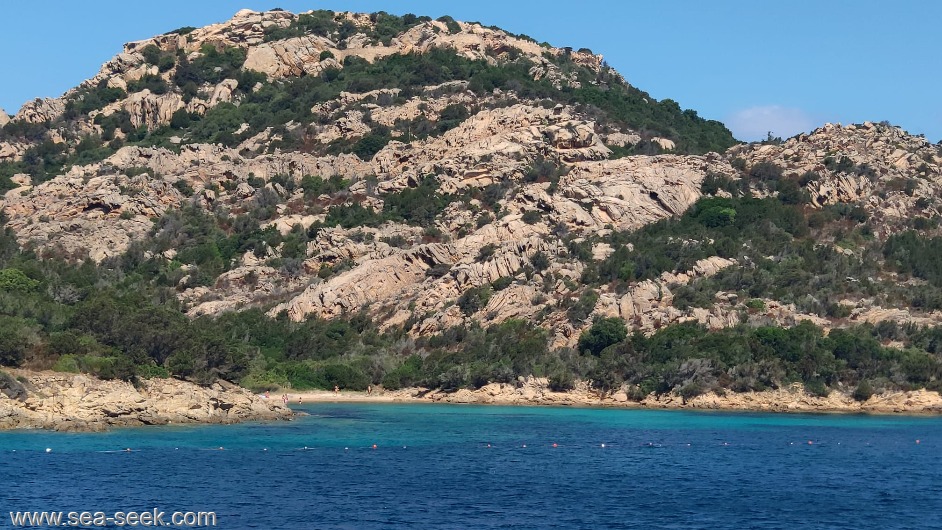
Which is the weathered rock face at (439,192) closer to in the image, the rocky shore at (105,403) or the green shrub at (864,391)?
the green shrub at (864,391)

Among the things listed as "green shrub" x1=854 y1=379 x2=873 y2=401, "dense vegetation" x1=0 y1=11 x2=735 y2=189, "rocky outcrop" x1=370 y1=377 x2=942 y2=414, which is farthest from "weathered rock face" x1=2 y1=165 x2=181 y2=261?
"green shrub" x1=854 y1=379 x2=873 y2=401

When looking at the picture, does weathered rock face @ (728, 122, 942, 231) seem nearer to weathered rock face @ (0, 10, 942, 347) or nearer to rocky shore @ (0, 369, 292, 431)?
weathered rock face @ (0, 10, 942, 347)

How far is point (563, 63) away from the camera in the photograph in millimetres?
154250

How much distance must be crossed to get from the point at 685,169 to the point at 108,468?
257 feet

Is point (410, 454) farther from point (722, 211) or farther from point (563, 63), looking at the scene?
point (563, 63)

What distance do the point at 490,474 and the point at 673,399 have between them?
36596 millimetres

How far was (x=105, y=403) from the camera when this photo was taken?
57.6 m

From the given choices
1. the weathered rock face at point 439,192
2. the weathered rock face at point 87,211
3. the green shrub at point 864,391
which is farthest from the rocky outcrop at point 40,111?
the green shrub at point 864,391

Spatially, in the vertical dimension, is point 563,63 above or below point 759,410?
above

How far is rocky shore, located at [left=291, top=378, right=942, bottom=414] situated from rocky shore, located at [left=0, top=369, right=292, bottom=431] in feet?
57.6

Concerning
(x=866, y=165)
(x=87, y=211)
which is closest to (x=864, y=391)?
(x=866, y=165)

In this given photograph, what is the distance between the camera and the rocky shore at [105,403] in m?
54.5

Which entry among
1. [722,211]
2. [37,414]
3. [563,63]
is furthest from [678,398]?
[563,63]

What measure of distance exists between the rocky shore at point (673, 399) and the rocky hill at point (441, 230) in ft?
2.84
